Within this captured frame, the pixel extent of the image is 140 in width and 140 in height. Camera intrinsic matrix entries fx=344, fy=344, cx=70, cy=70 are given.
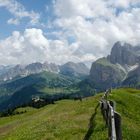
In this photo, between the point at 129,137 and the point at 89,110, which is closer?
the point at 129,137

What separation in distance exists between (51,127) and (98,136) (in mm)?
10832

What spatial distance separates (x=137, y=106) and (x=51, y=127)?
2127 centimetres

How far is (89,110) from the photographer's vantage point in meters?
57.2

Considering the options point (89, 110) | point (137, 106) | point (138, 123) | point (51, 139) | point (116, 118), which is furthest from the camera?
point (137, 106)

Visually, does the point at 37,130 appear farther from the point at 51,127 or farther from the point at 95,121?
Result: the point at 95,121

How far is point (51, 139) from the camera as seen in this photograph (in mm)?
40594

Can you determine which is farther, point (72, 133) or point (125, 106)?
point (125, 106)

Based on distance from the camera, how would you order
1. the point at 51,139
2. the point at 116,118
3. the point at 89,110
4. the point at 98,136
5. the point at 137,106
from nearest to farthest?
the point at 116,118
the point at 98,136
the point at 51,139
the point at 89,110
the point at 137,106

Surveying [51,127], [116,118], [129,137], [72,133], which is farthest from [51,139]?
[116,118]

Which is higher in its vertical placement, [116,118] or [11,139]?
[116,118]

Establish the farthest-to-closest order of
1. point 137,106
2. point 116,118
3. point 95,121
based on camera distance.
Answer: point 137,106
point 95,121
point 116,118

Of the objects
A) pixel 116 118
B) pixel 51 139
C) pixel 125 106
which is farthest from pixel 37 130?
pixel 116 118

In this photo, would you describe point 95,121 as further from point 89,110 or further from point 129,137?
point 89,110

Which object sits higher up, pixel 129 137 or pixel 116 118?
pixel 116 118
